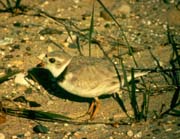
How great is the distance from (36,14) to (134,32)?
161cm

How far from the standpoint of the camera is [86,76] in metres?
4.79

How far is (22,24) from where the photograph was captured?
6812 mm

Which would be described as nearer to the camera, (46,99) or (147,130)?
(147,130)

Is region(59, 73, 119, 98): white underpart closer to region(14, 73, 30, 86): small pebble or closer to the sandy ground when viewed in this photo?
the sandy ground

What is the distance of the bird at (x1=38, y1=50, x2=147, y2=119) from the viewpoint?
4758 millimetres

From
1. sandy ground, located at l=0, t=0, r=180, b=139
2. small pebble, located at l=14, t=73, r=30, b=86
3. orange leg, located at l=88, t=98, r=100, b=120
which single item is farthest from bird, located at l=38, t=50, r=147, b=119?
small pebble, located at l=14, t=73, r=30, b=86

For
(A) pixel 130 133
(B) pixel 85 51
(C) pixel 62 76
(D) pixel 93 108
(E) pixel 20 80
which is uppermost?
(B) pixel 85 51

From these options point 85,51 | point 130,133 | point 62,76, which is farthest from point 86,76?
point 85,51

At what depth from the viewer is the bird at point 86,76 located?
15.6ft

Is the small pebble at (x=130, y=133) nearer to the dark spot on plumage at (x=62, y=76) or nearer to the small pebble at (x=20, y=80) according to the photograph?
the dark spot on plumage at (x=62, y=76)

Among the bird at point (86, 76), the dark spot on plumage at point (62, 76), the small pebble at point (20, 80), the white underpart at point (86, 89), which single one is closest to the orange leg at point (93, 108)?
the bird at point (86, 76)

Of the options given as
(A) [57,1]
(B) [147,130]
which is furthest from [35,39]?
(B) [147,130]

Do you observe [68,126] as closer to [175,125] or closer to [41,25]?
[175,125]

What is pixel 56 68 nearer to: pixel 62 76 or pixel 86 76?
pixel 62 76
